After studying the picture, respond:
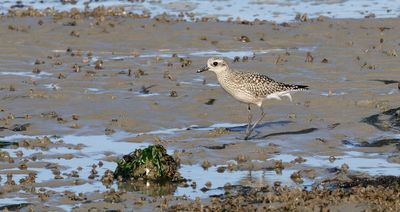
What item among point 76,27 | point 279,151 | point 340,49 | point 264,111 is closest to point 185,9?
point 76,27

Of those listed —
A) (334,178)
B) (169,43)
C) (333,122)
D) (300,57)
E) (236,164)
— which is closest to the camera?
(334,178)

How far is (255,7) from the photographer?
29.8m

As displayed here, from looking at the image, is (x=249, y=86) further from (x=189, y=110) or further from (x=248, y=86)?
(x=189, y=110)

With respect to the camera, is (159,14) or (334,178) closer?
(334,178)

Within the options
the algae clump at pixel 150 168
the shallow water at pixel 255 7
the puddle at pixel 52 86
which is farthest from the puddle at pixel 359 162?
the shallow water at pixel 255 7

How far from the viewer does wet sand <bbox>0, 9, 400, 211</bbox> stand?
12938 mm

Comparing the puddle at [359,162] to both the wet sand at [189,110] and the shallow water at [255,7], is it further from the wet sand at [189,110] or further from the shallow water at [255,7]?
the shallow water at [255,7]

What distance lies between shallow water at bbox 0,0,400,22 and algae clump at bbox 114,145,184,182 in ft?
47.2

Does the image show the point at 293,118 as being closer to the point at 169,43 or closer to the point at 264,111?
the point at 264,111

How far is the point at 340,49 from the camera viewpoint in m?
22.8

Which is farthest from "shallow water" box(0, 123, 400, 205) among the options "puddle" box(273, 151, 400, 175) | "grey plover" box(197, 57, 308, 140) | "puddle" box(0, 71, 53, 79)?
"puddle" box(0, 71, 53, 79)

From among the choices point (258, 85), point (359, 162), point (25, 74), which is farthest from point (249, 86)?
point (25, 74)

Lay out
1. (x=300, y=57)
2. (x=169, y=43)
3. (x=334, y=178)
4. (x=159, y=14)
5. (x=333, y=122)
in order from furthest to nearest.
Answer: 1. (x=159, y=14)
2. (x=169, y=43)
3. (x=300, y=57)
4. (x=333, y=122)
5. (x=334, y=178)

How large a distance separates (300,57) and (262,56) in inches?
31.9
